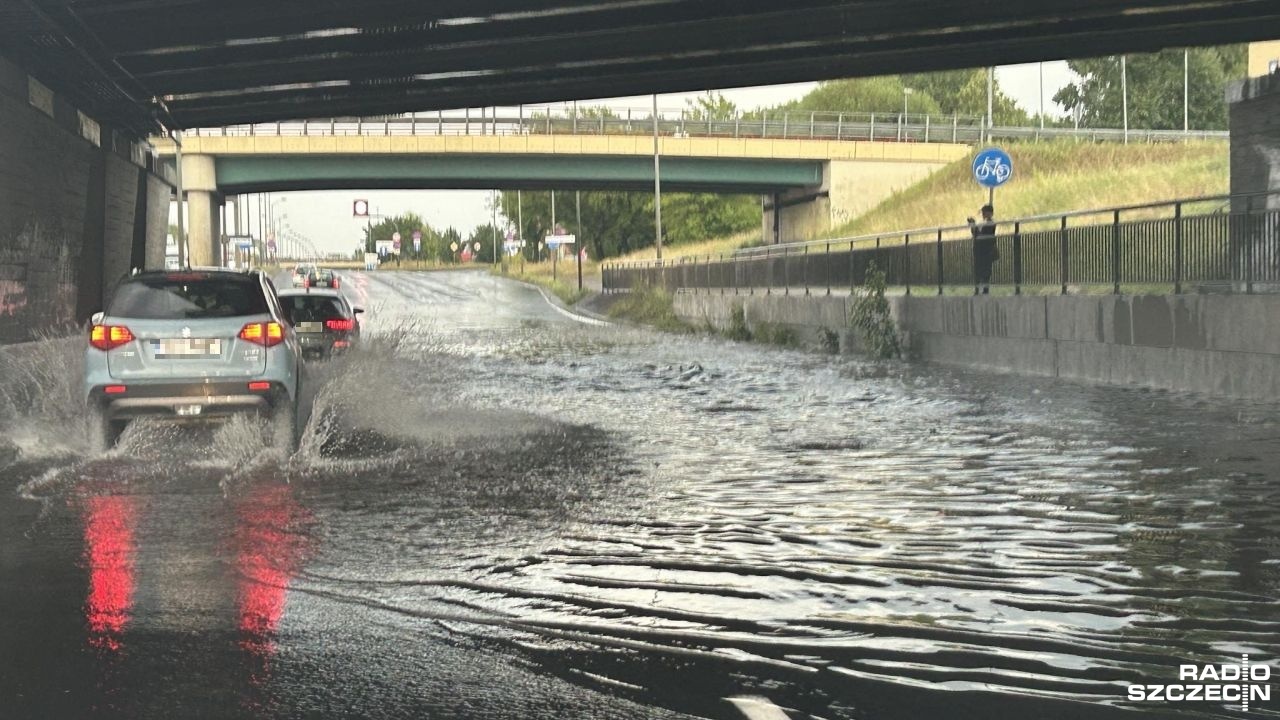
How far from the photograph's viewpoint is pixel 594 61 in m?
28.4

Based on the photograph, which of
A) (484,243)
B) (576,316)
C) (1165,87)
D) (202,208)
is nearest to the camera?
(576,316)

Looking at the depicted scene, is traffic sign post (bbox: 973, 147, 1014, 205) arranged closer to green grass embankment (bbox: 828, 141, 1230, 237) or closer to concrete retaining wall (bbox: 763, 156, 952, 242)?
green grass embankment (bbox: 828, 141, 1230, 237)

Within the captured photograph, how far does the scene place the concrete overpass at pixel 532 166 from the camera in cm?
6962

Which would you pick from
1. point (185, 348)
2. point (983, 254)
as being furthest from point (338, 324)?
point (185, 348)

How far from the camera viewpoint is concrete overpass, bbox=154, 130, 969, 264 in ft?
228

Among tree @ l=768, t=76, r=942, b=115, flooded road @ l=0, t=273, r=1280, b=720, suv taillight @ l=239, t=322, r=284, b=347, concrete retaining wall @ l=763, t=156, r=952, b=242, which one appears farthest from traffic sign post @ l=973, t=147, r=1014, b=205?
tree @ l=768, t=76, r=942, b=115

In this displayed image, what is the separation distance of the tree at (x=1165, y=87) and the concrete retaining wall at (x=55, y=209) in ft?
355

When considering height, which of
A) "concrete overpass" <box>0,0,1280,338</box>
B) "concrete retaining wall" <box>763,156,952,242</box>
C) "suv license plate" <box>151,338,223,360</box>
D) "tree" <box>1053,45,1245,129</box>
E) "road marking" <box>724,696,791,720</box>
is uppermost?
"tree" <box>1053,45,1245,129</box>

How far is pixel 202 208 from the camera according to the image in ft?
236

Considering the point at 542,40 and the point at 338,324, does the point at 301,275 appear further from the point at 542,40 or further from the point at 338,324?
the point at 338,324

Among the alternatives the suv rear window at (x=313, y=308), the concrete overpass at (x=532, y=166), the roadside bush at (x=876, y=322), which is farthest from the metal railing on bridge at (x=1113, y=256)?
the concrete overpass at (x=532, y=166)

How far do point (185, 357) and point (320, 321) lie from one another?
10.3 metres

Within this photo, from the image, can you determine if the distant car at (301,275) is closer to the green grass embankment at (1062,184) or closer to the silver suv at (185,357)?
the green grass embankment at (1062,184)

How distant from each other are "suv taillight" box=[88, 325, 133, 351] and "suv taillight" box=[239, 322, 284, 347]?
2.93 ft
